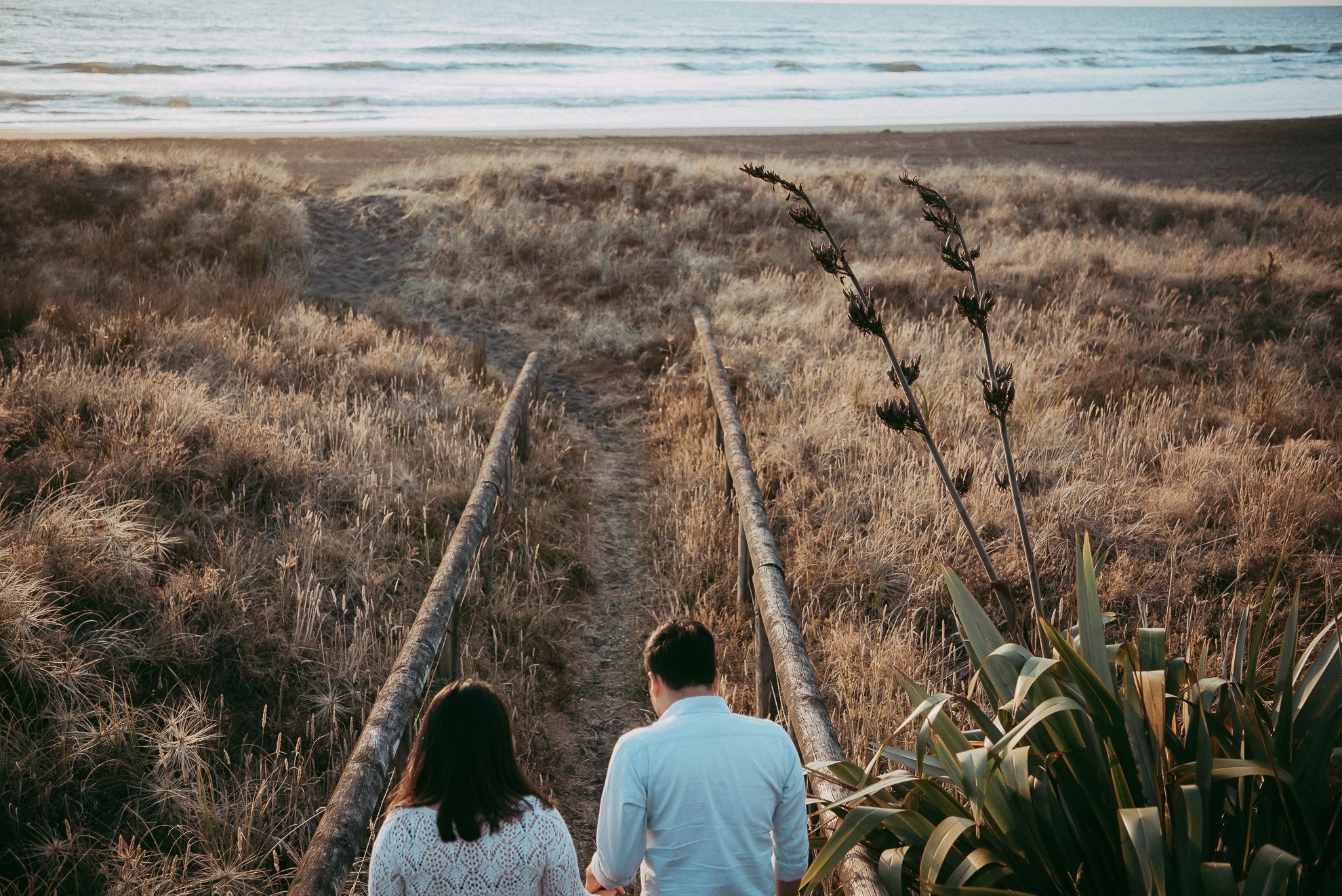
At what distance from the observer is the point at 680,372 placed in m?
9.98

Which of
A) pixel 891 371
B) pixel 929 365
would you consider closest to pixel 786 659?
pixel 891 371

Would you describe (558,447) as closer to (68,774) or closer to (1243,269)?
(68,774)

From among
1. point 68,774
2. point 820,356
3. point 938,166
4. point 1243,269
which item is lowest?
point 68,774

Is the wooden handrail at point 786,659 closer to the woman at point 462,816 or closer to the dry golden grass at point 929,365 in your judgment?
the dry golden grass at point 929,365

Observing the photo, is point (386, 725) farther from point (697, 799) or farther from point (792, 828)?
point (792, 828)

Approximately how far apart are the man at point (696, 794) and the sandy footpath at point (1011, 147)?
61.4ft

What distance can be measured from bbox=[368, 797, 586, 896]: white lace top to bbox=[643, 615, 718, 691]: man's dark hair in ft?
1.70

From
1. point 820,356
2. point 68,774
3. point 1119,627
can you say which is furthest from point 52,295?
point 1119,627

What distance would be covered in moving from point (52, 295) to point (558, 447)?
7093 millimetres

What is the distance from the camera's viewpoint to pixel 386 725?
3.05 metres

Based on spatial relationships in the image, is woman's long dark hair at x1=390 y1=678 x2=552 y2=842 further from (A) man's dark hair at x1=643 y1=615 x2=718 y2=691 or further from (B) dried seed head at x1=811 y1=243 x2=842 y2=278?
(B) dried seed head at x1=811 y1=243 x2=842 y2=278

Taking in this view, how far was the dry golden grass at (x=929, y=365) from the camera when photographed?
16.9 feet

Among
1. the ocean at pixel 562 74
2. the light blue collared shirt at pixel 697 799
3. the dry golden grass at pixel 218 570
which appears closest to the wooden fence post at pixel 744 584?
the dry golden grass at pixel 218 570

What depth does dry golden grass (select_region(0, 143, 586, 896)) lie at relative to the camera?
3307 mm
